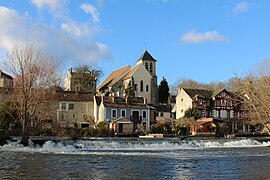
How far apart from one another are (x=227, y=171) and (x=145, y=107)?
132 feet

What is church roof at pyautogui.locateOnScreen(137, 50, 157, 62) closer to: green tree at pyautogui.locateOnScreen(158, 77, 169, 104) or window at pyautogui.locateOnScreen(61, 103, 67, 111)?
green tree at pyautogui.locateOnScreen(158, 77, 169, 104)

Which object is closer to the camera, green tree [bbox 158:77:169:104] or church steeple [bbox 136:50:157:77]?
green tree [bbox 158:77:169:104]

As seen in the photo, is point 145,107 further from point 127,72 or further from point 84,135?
point 127,72

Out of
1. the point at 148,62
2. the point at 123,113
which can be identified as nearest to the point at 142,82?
the point at 148,62

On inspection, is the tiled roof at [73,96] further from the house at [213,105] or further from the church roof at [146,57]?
the church roof at [146,57]

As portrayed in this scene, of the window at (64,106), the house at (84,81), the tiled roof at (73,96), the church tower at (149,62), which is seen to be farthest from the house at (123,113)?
the church tower at (149,62)

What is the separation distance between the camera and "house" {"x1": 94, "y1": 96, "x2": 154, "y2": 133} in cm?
5112

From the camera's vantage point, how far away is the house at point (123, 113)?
51122mm

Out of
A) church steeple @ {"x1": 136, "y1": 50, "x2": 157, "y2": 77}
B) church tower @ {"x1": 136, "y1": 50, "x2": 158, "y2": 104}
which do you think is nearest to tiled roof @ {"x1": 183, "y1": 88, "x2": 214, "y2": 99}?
church tower @ {"x1": 136, "y1": 50, "x2": 158, "y2": 104}

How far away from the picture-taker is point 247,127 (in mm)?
61438

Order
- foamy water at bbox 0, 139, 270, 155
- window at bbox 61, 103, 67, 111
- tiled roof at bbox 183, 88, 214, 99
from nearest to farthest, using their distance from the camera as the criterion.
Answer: foamy water at bbox 0, 139, 270, 155, window at bbox 61, 103, 67, 111, tiled roof at bbox 183, 88, 214, 99

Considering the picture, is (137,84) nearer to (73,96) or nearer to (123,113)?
(123,113)

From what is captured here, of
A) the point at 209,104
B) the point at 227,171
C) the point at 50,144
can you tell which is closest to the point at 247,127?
the point at 209,104

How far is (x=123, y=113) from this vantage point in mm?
53250
